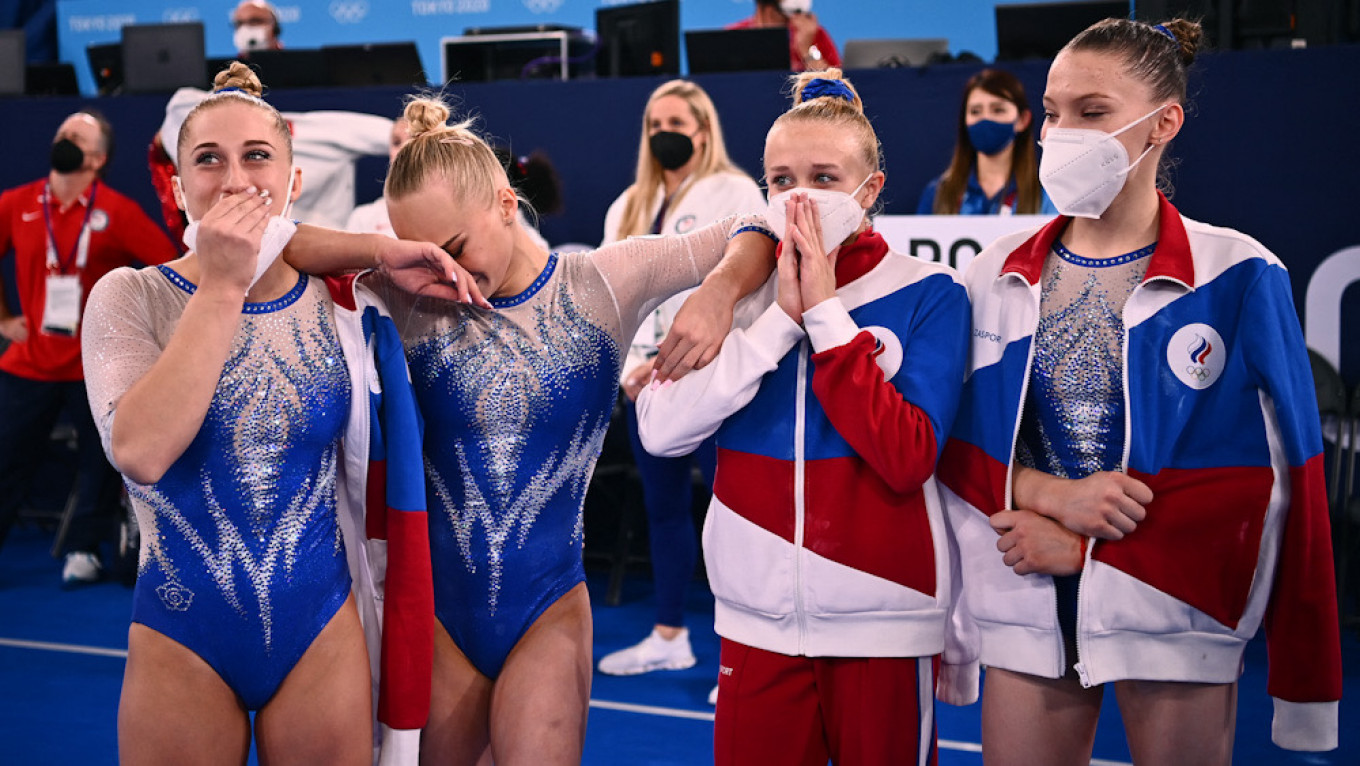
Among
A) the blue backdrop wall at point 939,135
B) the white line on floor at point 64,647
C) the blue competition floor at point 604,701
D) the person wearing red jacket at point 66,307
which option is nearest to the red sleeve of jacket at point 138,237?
the person wearing red jacket at point 66,307

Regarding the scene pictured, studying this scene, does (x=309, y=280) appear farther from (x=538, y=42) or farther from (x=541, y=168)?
(x=538, y=42)

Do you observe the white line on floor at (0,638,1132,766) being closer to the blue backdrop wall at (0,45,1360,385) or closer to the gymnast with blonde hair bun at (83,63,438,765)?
the gymnast with blonde hair bun at (83,63,438,765)

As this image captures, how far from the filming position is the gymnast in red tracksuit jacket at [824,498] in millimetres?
2145

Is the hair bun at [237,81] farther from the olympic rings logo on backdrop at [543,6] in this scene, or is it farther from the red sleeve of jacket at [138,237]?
the olympic rings logo on backdrop at [543,6]

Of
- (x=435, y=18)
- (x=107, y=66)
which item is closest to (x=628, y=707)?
(x=107, y=66)

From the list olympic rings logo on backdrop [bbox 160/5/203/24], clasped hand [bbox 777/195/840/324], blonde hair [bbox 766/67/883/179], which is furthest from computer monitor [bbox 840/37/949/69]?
olympic rings logo on backdrop [bbox 160/5/203/24]

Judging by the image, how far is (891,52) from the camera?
241 inches

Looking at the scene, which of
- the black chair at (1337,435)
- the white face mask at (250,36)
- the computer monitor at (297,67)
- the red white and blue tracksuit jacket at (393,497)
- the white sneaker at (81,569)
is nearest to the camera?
the red white and blue tracksuit jacket at (393,497)

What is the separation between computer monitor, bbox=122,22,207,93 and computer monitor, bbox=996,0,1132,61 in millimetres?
4550

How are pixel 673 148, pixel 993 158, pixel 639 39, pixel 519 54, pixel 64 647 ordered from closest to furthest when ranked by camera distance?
pixel 673 148 < pixel 64 647 < pixel 993 158 < pixel 639 39 < pixel 519 54

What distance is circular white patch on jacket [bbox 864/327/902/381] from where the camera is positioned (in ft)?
7.14

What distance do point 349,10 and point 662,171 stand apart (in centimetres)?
580

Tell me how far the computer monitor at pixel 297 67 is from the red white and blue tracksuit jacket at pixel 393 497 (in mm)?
5279

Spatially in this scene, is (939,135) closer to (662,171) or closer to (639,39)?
(662,171)
